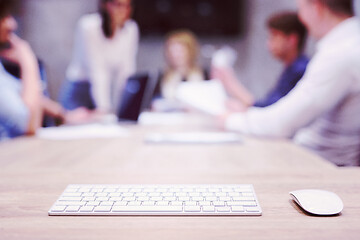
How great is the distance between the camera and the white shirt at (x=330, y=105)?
1.43 meters

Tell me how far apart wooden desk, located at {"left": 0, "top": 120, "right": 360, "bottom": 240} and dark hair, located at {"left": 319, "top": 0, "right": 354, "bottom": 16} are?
0.58 meters

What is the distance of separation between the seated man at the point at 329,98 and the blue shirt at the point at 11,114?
0.97 m

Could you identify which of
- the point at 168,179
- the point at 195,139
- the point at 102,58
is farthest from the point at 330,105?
the point at 102,58

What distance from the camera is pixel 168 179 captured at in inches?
35.6

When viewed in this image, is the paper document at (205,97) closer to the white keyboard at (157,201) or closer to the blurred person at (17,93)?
the blurred person at (17,93)

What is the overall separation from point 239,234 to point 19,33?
4863mm

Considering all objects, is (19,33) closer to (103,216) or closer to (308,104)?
(308,104)

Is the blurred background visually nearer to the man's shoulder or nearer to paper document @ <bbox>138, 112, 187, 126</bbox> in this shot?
paper document @ <bbox>138, 112, 187, 126</bbox>

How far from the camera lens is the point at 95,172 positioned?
0.99 meters

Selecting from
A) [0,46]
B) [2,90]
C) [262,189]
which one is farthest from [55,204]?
[0,46]

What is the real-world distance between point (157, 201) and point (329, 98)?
38.2 inches

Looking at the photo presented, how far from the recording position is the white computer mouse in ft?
2.14

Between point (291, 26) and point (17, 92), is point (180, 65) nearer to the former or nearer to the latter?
point (291, 26)

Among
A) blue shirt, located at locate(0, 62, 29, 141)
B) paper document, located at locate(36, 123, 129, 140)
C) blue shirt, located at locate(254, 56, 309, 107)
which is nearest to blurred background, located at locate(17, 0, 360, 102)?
blue shirt, located at locate(254, 56, 309, 107)
